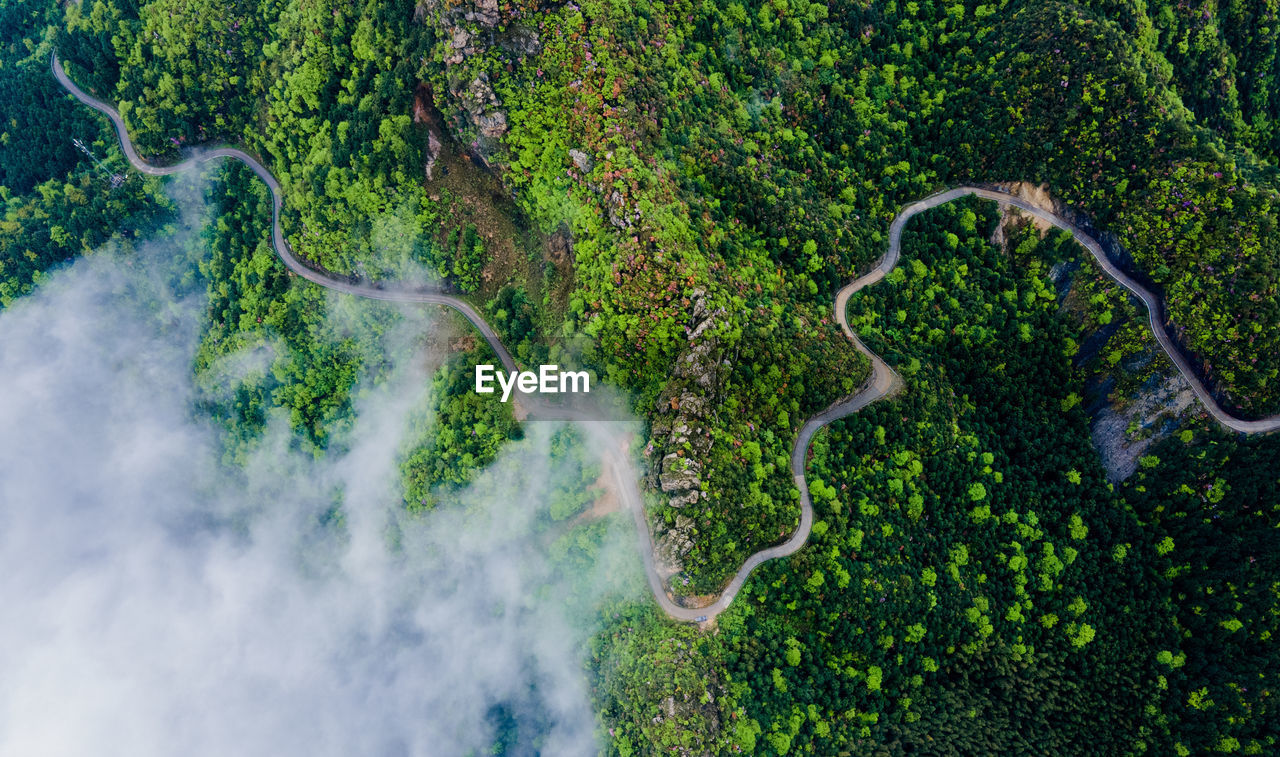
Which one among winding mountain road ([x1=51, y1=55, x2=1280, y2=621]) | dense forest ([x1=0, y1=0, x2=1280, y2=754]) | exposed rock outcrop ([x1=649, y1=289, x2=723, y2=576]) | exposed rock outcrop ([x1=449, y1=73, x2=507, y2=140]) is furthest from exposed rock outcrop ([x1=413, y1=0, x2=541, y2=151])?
exposed rock outcrop ([x1=649, y1=289, x2=723, y2=576])

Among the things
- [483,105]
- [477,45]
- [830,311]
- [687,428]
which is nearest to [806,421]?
[830,311]

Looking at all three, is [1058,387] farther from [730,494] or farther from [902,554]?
[730,494]

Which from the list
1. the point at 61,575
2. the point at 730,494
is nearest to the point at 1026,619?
the point at 730,494

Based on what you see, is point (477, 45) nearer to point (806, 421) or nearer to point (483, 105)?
point (483, 105)

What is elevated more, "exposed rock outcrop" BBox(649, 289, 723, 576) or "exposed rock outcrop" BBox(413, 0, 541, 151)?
"exposed rock outcrop" BBox(413, 0, 541, 151)

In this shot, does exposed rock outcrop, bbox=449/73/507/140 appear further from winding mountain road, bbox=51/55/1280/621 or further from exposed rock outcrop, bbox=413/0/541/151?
winding mountain road, bbox=51/55/1280/621

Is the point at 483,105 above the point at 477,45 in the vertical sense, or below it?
below
